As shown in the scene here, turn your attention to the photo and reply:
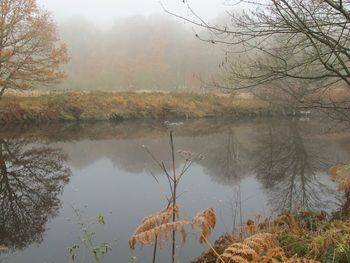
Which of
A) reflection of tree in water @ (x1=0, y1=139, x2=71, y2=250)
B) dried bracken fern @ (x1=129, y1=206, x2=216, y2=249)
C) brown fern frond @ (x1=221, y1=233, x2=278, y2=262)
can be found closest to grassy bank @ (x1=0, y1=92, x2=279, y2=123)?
reflection of tree in water @ (x1=0, y1=139, x2=71, y2=250)

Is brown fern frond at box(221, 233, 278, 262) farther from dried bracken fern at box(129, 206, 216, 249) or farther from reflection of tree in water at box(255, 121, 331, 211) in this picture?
reflection of tree in water at box(255, 121, 331, 211)

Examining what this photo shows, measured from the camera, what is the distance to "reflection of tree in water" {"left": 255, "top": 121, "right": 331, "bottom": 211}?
959 cm

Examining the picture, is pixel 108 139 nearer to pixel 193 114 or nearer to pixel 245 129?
pixel 245 129

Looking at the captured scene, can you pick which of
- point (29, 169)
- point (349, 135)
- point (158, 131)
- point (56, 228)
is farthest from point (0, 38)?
point (349, 135)

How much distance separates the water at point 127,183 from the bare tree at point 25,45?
335 cm

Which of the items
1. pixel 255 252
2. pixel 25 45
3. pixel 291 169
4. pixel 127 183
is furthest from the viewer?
pixel 25 45

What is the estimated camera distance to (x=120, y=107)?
27734 millimetres

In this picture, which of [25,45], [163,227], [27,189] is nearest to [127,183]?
[27,189]

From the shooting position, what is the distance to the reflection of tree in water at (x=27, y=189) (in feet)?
23.3

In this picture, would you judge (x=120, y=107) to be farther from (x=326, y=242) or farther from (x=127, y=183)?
(x=326, y=242)

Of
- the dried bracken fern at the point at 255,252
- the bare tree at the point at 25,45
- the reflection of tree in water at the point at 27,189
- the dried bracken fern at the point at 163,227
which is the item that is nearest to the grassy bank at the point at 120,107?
the bare tree at the point at 25,45

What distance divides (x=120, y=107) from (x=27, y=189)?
18343 mm

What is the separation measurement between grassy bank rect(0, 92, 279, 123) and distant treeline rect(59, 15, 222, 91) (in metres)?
13.5

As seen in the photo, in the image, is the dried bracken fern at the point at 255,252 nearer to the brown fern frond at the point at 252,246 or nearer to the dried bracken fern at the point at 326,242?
the brown fern frond at the point at 252,246
